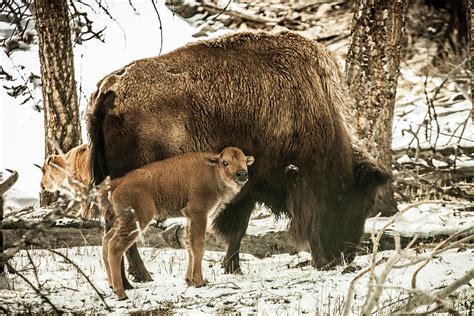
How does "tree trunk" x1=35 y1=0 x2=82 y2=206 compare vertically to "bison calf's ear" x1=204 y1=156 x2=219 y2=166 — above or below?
above

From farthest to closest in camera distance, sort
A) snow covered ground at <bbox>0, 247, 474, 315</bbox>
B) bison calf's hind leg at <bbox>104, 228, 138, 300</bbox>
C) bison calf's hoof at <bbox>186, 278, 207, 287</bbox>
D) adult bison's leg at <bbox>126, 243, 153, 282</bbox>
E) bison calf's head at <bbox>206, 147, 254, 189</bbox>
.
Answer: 1. adult bison's leg at <bbox>126, 243, 153, 282</bbox>
2. bison calf's head at <bbox>206, 147, 254, 189</bbox>
3. bison calf's hoof at <bbox>186, 278, 207, 287</bbox>
4. bison calf's hind leg at <bbox>104, 228, 138, 300</bbox>
5. snow covered ground at <bbox>0, 247, 474, 315</bbox>

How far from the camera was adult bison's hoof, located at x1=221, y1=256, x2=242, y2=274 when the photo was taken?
280 inches

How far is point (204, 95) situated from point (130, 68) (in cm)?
72

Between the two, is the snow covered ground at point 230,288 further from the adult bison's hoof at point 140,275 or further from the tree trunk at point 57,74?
the tree trunk at point 57,74

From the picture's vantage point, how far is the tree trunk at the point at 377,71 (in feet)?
27.0

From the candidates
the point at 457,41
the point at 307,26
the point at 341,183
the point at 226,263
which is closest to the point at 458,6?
the point at 457,41

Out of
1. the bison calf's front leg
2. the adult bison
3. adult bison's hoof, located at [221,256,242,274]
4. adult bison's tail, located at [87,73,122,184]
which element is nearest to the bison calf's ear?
the adult bison

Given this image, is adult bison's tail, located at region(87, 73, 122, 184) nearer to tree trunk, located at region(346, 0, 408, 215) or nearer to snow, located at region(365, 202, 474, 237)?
snow, located at region(365, 202, 474, 237)

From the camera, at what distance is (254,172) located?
23.0ft

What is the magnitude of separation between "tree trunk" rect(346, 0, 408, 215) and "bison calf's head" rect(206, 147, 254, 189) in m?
2.38

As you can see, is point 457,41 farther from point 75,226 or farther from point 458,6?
point 75,226

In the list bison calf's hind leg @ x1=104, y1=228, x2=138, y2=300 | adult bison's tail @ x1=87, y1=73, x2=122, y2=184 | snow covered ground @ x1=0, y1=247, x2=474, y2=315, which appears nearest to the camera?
snow covered ground @ x1=0, y1=247, x2=474, y2=315

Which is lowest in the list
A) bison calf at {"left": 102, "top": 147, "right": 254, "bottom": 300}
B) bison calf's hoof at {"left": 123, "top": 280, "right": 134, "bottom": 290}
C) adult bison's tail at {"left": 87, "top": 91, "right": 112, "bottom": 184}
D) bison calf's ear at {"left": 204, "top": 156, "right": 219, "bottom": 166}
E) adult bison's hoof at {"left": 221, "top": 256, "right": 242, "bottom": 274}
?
adult bison's hoof at {"left": 221, "top": 256, "right": 242, "bottom": 274}

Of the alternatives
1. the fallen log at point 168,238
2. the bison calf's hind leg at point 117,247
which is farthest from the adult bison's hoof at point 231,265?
the bison calf's hind leg at point 117,247
